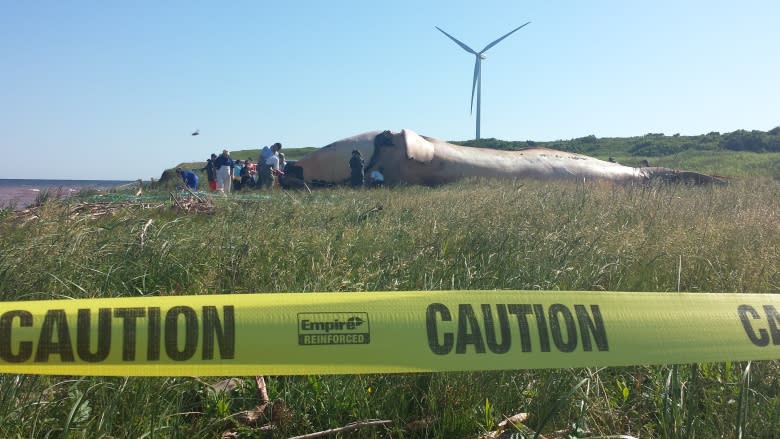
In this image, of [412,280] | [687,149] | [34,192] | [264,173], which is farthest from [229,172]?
[687,149]

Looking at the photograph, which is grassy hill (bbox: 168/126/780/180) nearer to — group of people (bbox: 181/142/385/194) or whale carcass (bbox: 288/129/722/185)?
whale carcass (bbox: 288/129/722/185)

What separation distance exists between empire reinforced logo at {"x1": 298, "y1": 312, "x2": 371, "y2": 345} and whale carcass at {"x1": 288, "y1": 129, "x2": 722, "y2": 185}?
1417cm

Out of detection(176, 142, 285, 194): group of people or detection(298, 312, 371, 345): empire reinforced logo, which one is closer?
detection(298, 312, 371, 345): empire reinforced logo

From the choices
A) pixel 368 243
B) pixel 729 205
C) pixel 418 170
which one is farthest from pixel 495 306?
pixel 418 170

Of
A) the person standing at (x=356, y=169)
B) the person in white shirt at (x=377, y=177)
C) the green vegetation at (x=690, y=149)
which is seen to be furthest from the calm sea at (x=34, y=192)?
the green vegetation at (x=690, y=149)

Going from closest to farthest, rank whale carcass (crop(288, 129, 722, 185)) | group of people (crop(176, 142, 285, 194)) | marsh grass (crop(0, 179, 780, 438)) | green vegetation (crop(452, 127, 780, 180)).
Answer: marsh grass (crop(0, 179, 780, 438)), group of people (crop(176, 142, 285, 194)), whale carcass (crop(288, 129, 722, 185)), green vegetation (crop(452, 127, 780, 180))

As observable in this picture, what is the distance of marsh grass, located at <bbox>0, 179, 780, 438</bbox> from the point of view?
6.98 feet

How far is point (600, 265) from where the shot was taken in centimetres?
393

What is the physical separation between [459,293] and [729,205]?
6663mm

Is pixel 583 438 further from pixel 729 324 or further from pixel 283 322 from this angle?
pixel 283 322

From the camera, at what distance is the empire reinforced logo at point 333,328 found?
→ 1971mm

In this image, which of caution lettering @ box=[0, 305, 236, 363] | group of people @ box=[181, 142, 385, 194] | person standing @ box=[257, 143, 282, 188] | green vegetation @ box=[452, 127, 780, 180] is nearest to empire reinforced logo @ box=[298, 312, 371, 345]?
caution lettering @ box=[0, 305, 236, 363]

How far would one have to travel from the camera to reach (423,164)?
1648 centimetres

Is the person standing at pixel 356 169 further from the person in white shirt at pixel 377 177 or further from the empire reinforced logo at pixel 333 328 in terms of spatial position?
the empire reinforced logo at pixel 333 328
